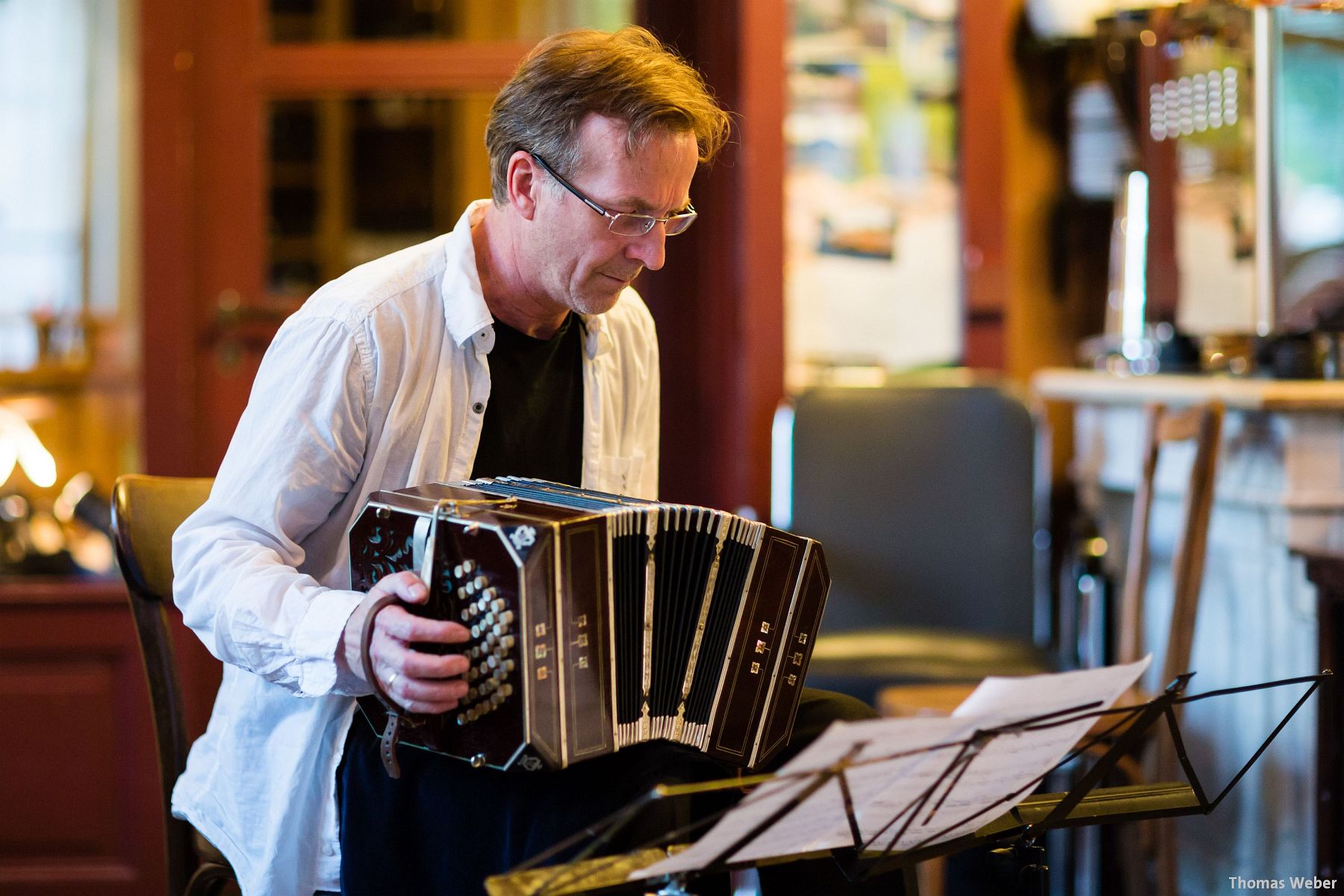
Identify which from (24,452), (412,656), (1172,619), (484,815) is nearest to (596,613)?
(412,656)

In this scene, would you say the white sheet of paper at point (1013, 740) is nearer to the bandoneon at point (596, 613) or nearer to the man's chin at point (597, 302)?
the bandoneon at point (596, 613)

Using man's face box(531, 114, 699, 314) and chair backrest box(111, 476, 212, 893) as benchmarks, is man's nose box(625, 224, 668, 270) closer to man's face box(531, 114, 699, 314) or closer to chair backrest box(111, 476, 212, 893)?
man's face box(531, 114, 699, 314)

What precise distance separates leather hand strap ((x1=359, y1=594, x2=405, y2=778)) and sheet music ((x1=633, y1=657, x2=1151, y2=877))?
41cm

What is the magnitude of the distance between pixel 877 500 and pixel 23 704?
1801mm

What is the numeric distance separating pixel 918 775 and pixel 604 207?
768mm

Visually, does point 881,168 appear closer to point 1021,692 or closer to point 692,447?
point 692,447

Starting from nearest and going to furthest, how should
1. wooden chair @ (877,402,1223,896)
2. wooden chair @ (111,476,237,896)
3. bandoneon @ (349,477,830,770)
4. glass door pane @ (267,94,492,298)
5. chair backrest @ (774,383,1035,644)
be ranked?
1. bandoneon @ (349,477,830,770)
2. wooden chair @ (111,476,237,896)
3. wooden chair @ (877,402,1223,896)
4. chair backrest @ (774,383,1035,644)
5. glass door pane @ (267,94,492,298)

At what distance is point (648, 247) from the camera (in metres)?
1.60

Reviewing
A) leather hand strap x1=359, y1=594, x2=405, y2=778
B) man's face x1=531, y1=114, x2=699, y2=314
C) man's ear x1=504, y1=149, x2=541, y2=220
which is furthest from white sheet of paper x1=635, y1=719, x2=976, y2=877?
man's ear x1=504, y1=149, x2=541, y2=220

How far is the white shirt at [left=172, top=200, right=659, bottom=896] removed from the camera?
4.81 feet

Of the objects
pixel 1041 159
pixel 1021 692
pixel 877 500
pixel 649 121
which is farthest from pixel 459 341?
pixel 1041 159

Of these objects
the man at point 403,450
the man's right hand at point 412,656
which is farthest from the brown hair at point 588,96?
the man's right hand at point 412,656

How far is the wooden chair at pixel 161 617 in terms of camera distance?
1.69 m

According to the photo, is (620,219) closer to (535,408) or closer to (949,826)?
(535,408)
